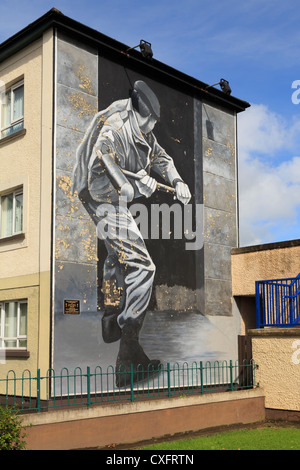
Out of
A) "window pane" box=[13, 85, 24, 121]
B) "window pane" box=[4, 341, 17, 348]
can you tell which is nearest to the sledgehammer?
"window pane" box=[13, 85, 24, 121]

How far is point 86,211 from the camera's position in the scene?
47.0 ft

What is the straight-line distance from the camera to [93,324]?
45.7ft

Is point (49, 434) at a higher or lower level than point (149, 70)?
lower

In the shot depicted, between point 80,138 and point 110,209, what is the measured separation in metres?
2.02

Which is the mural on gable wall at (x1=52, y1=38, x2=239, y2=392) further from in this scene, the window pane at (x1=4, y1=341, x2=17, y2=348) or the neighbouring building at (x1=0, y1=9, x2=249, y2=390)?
the window pane at (x1=4, y1=341, x2=17, y2=348)

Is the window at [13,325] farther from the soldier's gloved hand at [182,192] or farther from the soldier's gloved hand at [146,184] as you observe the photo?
the soldier's gloved hand at [182,192]

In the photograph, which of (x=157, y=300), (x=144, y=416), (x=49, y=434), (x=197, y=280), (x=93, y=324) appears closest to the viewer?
(x=49, y=434)

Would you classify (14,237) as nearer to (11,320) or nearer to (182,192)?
(11,320)

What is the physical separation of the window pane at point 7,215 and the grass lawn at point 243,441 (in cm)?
720

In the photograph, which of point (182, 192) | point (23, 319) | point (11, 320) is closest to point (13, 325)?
point (11, 320)

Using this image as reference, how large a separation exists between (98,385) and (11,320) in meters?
2.96

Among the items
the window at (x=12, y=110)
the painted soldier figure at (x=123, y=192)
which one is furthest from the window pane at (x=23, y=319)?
the window at (x=12, y=110)
